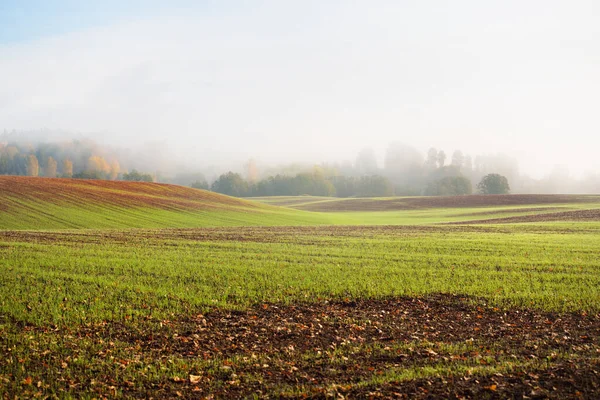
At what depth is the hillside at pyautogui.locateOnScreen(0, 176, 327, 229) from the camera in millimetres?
43938

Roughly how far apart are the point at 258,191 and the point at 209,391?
164m

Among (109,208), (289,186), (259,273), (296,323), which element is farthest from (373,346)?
(289,186)

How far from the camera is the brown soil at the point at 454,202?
89.4 meters

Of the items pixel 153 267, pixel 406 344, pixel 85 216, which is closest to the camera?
pixel 406 344

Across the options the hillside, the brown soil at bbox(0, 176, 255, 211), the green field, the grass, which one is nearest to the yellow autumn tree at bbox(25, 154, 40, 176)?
the brown soil at bbox(0, 176, 255, 211)

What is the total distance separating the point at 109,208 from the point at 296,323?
45193 millimetres

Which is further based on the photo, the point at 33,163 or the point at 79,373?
the point at 33,163

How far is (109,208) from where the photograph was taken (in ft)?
171

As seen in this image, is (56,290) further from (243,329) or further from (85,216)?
(85,216)

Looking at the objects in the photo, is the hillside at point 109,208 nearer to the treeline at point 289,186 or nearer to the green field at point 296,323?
the green field at point 296,323

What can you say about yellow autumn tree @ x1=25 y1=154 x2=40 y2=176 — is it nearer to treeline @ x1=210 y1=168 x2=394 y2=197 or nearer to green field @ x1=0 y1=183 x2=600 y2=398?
treeline @ x1=210 y1=168 x2=394 y2=197

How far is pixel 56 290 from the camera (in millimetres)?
14867

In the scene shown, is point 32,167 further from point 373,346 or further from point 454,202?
point 373,346

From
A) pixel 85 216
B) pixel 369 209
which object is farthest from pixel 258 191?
pixel 85 216
